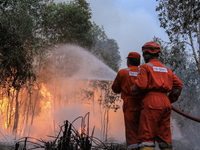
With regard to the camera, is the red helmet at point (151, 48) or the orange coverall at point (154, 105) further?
the red helmet at point (151, 48)

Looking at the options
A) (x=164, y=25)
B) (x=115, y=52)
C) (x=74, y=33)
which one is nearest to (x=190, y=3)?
(x=164, y=25)

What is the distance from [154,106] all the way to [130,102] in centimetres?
73

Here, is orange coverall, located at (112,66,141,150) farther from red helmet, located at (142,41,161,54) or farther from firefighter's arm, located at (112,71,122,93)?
red helmet, located at (142,41,161,54)

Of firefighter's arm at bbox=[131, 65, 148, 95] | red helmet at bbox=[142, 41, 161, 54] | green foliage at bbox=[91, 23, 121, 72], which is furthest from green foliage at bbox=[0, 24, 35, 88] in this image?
green foliage at bbox=[91, 23, 121, 72]

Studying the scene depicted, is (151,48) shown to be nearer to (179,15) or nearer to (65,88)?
(179,15)

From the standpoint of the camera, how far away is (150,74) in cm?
283

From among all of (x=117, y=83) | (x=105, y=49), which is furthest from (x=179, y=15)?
(x=105, y=49)

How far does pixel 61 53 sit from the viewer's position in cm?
1892

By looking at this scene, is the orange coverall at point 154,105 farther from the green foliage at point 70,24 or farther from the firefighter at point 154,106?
the green foliage at point 70,24

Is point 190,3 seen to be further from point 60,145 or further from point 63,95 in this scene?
point 63,95

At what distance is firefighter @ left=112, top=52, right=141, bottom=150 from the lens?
3.22 meters

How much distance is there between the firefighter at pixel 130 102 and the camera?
Answer: 322 centimetres

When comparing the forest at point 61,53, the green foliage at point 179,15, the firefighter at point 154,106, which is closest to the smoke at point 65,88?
the forest at point 61,53

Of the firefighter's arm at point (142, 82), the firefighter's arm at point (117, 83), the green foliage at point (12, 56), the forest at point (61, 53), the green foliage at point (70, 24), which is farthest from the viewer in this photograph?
the green foliage at point (70, 24)
